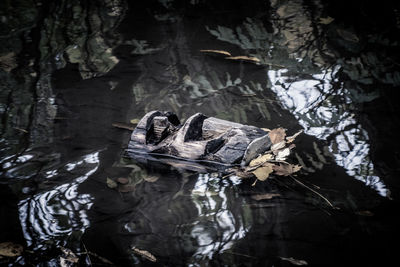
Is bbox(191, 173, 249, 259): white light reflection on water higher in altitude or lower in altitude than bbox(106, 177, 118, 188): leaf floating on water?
lower

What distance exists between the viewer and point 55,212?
2146 millimetres

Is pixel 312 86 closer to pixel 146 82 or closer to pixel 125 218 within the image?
pixel 146 82

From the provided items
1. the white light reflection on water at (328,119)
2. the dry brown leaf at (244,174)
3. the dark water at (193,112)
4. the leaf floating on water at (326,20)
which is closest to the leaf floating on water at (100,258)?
the dark water at (193,112)

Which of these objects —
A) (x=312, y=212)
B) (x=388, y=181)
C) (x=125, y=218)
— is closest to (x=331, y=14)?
(x=388, y=181)

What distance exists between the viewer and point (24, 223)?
2.05m

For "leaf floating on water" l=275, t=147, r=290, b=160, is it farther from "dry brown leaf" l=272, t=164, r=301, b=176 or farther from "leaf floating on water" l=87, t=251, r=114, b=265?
"leaf floating on water" l=87, t=251, r=114, b=265

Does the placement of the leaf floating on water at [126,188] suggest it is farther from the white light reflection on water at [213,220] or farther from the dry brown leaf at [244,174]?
the dry brown leaf at [244,174]

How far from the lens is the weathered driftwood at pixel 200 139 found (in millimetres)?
2412

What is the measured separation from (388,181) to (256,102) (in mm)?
1339

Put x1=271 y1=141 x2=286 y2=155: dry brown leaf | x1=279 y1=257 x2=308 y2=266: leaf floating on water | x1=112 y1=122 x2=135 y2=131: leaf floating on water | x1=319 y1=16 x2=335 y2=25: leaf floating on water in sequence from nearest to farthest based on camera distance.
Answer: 1. x1=279 y1=257 x2=308 y2=266: leaf floating on water
2. x1=271 y1=141 x2=286 y2=155: dry brown leaf
3. x1=112 y1=122 x2=135 y2=131: leaf floating on water
4. x1=319 y1=16 x2=335 y2=25: leaf floating on water

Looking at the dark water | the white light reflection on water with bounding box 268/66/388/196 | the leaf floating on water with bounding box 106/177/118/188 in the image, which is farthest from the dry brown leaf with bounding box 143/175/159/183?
the white light reflection on water with bounding box 268/66/388/196

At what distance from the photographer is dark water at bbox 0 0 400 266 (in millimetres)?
1939

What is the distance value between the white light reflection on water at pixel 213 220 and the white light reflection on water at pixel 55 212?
0.57 metres

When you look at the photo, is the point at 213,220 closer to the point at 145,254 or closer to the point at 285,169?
the point at 145,254
